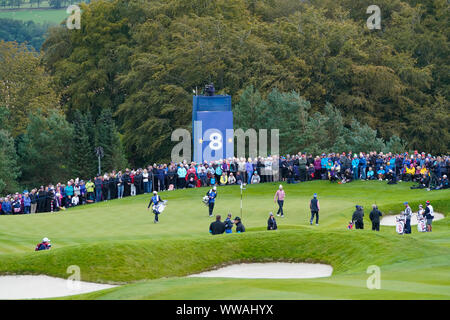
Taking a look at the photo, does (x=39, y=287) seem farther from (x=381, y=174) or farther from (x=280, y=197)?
(x=381, y=174)

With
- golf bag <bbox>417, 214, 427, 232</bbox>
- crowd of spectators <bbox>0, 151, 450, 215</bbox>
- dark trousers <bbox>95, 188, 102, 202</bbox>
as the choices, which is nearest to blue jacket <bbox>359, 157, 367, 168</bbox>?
crowd of spectators <bbox>0, 151, 450, 215</bbox>

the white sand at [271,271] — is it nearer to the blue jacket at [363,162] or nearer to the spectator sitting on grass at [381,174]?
the spectator sitting on grass at [381,174]

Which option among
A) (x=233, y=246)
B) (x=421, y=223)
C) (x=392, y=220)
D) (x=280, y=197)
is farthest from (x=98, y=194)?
(x=233, y=246)

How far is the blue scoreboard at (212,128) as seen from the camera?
53.3 m

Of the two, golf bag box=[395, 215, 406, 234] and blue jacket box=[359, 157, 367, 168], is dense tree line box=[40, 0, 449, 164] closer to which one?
blue jacket box=[359, 157, 367, 168]

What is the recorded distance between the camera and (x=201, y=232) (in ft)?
119

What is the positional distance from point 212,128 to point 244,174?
12.1 ft

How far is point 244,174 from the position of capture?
5322 cm

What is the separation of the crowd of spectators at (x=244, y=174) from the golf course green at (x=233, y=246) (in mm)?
1163

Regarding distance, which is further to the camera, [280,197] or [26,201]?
[26,201]

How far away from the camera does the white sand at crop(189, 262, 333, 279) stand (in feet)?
90.6

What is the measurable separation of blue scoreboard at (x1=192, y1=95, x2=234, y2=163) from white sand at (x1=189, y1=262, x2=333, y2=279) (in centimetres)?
2491

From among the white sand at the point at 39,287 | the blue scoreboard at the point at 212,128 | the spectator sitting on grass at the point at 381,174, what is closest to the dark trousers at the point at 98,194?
the blue scoreboard at the point at 212,128

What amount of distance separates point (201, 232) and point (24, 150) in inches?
1925
